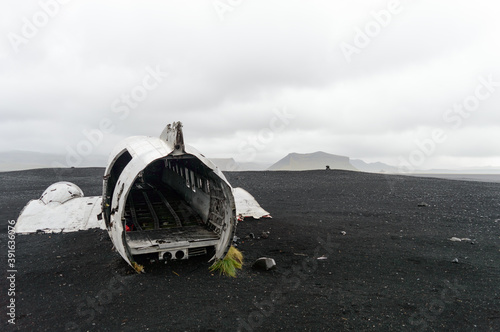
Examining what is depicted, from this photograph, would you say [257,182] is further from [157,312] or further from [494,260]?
[157,312]

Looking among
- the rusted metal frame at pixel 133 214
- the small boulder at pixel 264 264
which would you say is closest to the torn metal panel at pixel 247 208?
the rusted metal frame at pixel 133 214

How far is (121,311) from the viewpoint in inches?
228

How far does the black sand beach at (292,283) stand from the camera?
18.2 ft

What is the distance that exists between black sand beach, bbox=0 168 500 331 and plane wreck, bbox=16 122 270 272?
0.55 m

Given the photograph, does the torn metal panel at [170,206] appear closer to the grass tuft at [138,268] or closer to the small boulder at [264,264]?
the grass tuft at [138,268]

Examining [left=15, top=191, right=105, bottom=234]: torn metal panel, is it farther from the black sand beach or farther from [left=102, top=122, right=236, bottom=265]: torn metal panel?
[left=102, top=122, right=236, bottom=265]: torn metal panel

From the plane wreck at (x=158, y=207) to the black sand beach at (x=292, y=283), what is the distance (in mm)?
551

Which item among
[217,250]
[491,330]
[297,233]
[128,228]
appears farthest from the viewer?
[297,233]

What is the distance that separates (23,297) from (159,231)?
129 inches

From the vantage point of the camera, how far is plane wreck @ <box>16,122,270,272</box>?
7.30 m

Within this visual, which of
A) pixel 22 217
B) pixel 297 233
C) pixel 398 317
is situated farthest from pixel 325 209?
pixel 22 217

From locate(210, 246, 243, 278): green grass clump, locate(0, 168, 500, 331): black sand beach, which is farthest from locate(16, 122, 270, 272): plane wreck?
locate(0, 168, 500, 331): black sand beach

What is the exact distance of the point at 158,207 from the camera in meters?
12.1

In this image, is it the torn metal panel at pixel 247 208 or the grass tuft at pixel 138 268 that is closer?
the grass tuft at pixel 138 268
